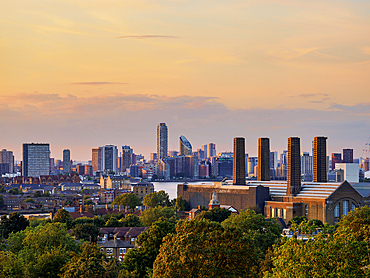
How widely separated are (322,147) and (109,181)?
4235 inches

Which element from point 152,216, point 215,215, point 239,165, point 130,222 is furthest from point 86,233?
point 239,165

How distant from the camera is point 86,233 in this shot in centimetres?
5541

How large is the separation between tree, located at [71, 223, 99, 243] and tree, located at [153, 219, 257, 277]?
107 feet

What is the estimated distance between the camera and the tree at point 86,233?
181ft

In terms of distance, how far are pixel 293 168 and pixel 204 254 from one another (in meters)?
66.6

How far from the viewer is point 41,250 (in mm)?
38969

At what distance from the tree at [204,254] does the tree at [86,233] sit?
32743 mm

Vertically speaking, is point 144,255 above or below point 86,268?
below

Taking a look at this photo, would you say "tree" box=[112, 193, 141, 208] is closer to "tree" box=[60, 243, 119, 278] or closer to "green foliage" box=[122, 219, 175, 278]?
"green foliage" box=[122, 219, 175, 278]

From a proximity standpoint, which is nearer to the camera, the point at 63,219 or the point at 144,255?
the point at 144,255

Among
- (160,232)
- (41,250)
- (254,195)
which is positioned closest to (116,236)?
(41,250)

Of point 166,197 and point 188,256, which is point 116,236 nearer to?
point 188,256

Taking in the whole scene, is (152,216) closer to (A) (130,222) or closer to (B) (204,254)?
(A) (130,222)

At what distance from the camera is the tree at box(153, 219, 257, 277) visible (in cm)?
2223
